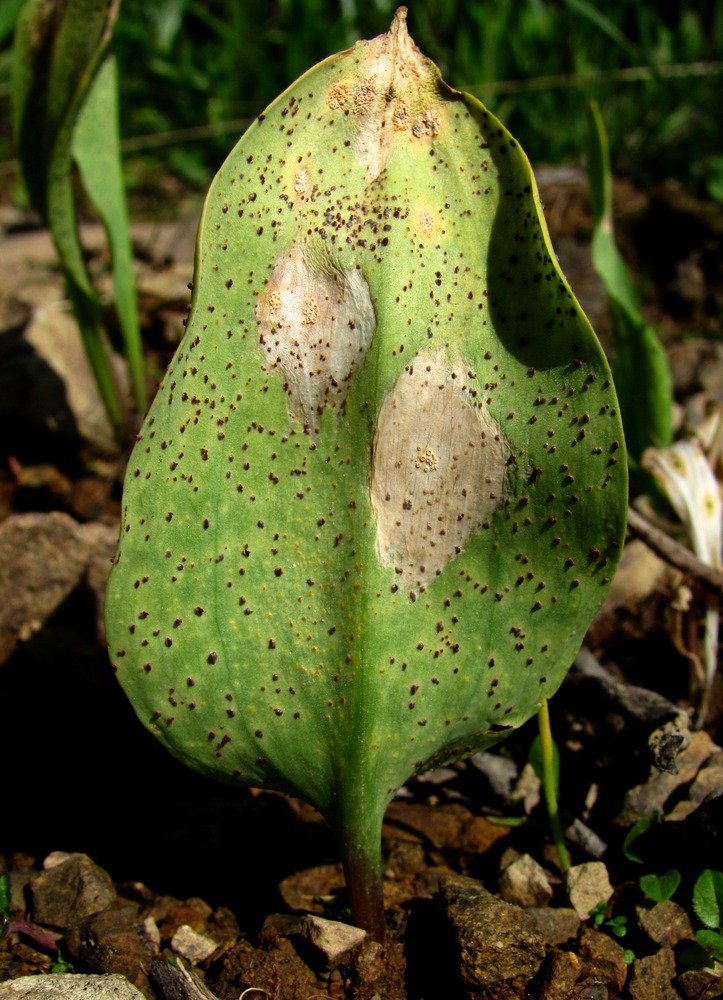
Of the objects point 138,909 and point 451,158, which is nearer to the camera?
point 451,158

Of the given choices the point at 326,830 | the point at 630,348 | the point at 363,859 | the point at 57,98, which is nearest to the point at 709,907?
the point at 363,859

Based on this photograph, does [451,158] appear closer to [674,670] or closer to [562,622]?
[562,622]

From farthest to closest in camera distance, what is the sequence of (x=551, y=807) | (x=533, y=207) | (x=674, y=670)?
(x=674, y=670), (x=551, y=807), (x=533, y=207)

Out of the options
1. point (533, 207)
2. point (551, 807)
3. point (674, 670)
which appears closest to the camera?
point (533, 207)

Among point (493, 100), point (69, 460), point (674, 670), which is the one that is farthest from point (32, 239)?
point (674, 670)

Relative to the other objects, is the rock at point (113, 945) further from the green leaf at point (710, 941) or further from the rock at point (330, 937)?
the green leaf at point (710, 941)

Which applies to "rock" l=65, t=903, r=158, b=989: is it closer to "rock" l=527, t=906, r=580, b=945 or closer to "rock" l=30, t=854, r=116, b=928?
"rock" l=30, t=854, r=116, b=928

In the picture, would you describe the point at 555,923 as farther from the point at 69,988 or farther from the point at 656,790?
the point at 69,988

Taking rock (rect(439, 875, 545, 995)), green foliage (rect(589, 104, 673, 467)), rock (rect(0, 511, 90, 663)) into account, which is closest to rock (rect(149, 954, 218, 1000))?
rock (rect(439, 875, 545, 995))
